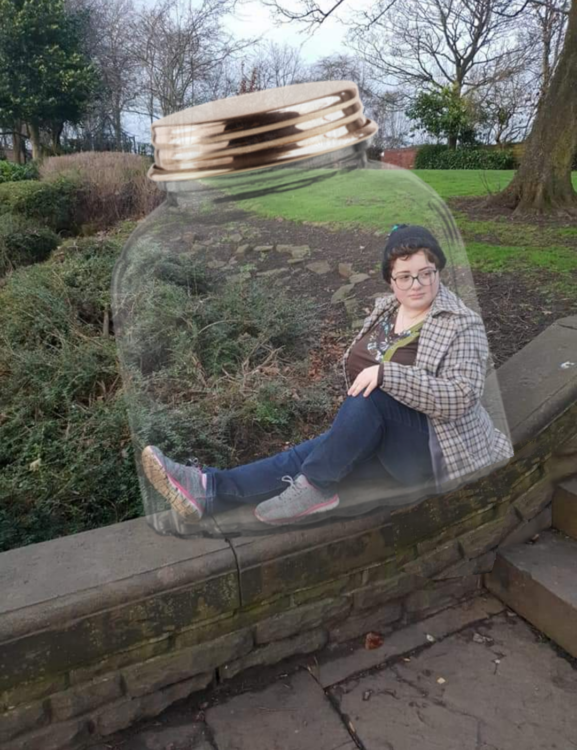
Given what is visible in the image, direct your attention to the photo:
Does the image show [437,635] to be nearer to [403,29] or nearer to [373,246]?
[373,246]

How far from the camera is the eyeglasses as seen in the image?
158cm

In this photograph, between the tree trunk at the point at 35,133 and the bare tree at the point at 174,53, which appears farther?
the tree trunk at the point at 35,133

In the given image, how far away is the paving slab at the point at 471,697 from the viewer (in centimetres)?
180

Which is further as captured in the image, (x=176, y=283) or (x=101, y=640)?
(x=176, y=283)

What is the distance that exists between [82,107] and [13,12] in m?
1.18

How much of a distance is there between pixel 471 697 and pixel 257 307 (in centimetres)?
155

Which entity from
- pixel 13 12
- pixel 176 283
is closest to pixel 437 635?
pixel 176 283

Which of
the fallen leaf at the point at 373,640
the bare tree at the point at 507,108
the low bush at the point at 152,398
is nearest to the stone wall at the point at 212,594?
the fallen leaf at the point at 373,640

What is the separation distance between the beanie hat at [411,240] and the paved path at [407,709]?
4.73 feet

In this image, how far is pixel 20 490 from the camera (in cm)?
255

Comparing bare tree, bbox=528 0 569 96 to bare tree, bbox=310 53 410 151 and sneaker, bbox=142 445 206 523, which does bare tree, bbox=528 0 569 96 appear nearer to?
bare tree, bbox=310 53 410 151

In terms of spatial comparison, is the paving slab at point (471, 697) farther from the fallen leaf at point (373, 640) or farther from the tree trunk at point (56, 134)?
the tree trunk at point (56, 134)

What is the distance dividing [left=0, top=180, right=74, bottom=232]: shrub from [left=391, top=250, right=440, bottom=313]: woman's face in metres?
4.93

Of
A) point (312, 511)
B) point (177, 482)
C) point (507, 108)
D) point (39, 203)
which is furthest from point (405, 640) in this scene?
point (39, 203)
